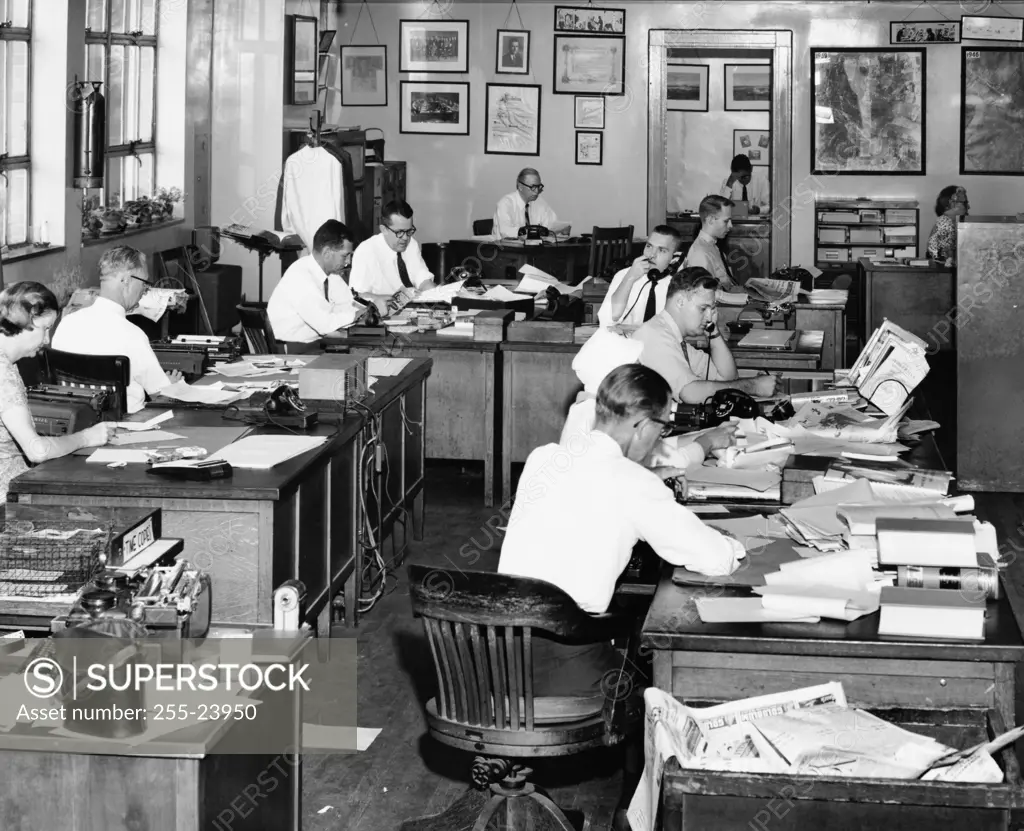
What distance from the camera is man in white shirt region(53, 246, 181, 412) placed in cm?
554

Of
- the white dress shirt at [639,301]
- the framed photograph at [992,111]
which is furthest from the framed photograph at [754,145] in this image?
the white dress shirt at [639,301]

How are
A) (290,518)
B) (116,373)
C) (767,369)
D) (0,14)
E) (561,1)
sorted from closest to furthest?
1. (290,518)
2. (116,373)
3. (767,369)
4. (0,14)
5. (561,1)

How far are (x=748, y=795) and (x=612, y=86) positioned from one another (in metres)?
11.9

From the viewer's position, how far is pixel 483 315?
25.0 ft

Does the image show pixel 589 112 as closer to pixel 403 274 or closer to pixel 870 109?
pixel 870 109

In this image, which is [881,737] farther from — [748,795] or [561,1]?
[561,1]

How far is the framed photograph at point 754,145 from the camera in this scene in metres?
15.3

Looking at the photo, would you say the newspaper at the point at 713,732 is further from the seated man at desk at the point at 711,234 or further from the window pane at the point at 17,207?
the window pane at the point at 17,207

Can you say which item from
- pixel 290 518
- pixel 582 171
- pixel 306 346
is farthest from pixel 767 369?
pixel 582 171

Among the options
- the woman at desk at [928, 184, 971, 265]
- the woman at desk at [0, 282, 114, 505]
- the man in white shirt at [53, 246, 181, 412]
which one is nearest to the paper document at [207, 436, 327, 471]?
the woman at desk at [0, 282, 114, 505]

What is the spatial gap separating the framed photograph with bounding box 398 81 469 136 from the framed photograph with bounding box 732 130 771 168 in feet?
10.1

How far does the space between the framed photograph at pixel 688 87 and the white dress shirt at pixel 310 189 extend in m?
5.34

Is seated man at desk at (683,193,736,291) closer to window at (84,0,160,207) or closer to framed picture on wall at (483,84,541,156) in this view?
window at (84,0,160,207)

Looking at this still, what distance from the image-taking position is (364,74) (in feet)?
46.8
